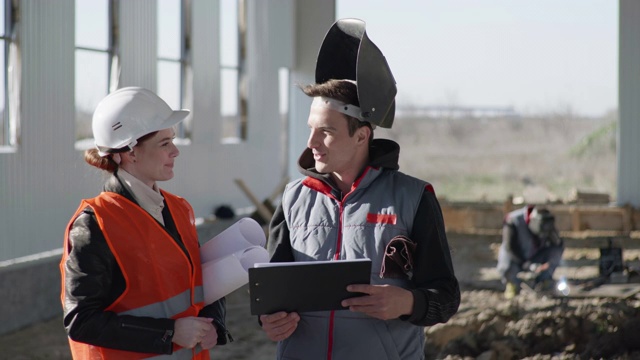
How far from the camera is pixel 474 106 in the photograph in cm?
4828

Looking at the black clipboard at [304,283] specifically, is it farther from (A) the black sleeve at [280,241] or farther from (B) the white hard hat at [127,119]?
(B) the white hard hat at [127,119]

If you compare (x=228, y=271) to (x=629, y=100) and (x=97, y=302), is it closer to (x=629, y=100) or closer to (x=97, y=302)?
(x=97, y=302)

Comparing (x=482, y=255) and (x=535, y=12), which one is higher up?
(x=535, y=12)

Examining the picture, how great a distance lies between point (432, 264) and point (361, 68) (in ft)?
2.08

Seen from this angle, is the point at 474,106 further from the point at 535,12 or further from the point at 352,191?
the point at 352,191

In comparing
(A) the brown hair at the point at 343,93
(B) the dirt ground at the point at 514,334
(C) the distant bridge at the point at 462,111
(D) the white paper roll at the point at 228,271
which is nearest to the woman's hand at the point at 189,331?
(D) the white paper roll at the point at 228,271

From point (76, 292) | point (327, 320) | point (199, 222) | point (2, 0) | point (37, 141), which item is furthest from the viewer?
point (199, 222)

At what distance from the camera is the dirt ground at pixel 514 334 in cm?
784

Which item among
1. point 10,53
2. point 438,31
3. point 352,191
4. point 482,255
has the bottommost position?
point 482,255

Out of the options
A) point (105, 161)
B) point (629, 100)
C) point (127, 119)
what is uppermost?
point (629, 100)

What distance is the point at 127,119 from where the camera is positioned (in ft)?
9.86

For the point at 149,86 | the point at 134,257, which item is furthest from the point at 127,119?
the point at 149,86

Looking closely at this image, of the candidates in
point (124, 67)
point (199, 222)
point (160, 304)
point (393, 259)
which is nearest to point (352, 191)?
point (393, 259)

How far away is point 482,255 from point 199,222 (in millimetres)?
4646
